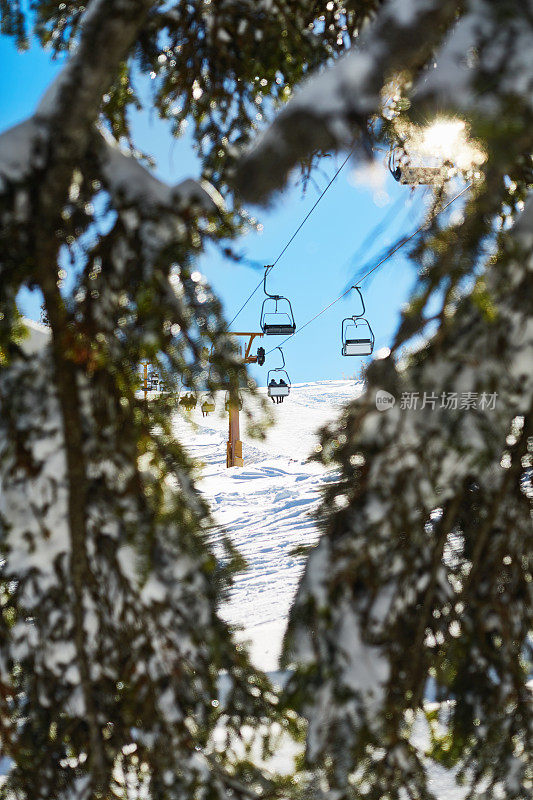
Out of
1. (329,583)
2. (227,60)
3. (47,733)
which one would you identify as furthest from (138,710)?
(227,60)

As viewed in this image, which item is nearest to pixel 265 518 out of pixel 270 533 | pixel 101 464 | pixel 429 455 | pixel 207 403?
pixel 270 533

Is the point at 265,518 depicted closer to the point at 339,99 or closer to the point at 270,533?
the point at 270,533

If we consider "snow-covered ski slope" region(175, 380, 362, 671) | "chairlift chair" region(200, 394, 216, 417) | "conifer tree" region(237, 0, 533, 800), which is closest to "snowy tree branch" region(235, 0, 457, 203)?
"conifer tree" region(237, 0, 533, 800)

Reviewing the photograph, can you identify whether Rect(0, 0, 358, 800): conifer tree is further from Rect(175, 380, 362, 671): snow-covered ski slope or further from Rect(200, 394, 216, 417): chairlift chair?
Rect(175, 380, 362, 671): snow-covered ski slope

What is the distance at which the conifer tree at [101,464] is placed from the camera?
1.42 meters

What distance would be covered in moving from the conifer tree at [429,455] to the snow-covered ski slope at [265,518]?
196 mm

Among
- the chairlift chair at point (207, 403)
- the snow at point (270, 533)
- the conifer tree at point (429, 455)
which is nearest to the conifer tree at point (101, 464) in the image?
the chairlift chair at point (207, 403)

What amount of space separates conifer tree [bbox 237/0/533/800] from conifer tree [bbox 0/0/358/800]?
34cm

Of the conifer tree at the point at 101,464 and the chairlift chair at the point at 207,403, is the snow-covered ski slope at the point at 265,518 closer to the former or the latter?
the chairlift chair at the point at 207,403

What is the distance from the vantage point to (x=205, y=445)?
25781 millimetres

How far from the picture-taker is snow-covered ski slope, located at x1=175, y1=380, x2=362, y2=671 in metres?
2.00

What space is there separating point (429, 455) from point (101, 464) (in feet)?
2.81

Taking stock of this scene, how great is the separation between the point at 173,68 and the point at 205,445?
23.8 meters

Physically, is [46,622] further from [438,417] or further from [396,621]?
[438,417]
